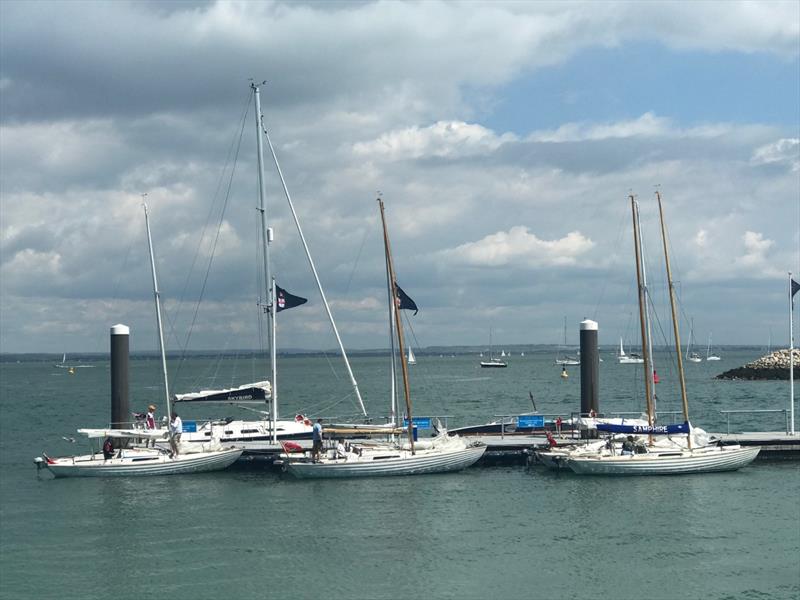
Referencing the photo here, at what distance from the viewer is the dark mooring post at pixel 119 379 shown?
160 feet

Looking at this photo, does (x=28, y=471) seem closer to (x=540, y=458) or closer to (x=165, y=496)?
(x=165, y=496)

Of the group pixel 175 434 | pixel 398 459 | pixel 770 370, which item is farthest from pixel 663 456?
pixel 770 370

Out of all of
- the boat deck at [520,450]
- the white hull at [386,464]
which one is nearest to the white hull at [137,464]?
the boat deck at [520,450]

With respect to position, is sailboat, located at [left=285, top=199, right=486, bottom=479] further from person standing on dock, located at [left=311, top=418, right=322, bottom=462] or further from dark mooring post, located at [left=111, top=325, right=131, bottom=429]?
dark mooring post, located at [left=111, top=325, right=131, bottom=429]

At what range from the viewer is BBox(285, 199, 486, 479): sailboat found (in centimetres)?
4238

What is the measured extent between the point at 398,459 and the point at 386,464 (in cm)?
61

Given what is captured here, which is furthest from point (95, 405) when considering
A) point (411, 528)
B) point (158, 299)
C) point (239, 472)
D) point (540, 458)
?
point (411, 528)

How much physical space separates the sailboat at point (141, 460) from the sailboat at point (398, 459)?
4.20 m

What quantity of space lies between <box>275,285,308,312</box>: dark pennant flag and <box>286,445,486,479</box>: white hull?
9.73 meters

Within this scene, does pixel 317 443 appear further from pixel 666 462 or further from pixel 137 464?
pixel 666 462

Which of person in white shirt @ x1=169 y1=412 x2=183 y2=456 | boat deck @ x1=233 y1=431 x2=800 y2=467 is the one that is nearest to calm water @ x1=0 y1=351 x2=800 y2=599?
boat deck @ x1=233 y1=431 x2=800 y2=467

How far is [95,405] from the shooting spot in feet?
372

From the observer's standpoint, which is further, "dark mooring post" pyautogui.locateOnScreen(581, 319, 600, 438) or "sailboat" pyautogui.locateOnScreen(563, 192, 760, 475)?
"dark mooring post" pyautogui.locateOnScreen(581, 319, 600, 438)

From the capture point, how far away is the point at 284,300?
49688 millimetres
